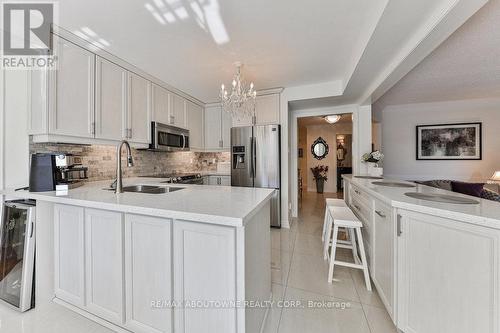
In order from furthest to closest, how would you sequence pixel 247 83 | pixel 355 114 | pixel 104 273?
pixel 355 114
pixel 247 83
pixel 104 273

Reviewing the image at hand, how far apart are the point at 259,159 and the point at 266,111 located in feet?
2.91

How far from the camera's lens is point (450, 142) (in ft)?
14.4

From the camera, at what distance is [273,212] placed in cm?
351

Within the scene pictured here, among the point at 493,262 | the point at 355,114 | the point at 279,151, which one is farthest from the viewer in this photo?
the point at 355,114

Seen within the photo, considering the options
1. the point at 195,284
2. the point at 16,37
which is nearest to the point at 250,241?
the point at 195,284

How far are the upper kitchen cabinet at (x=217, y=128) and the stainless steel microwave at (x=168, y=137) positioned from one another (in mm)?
643

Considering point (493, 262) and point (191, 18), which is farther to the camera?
point (191, 18)

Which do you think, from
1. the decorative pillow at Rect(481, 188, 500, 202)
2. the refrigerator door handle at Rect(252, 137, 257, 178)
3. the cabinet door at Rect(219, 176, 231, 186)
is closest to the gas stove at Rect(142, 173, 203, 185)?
the cabinet door at Rect(219, 176, 231, 186)

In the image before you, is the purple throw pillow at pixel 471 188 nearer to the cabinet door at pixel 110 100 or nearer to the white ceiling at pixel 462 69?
the white ceiling at pixel 462 69

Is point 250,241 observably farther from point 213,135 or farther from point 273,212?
point 213,135

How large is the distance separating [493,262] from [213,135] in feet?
13.1

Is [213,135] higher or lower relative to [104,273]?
higher

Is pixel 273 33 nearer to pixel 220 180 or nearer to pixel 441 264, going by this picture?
pixel 441 264

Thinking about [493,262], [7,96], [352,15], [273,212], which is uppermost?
[352,15]
